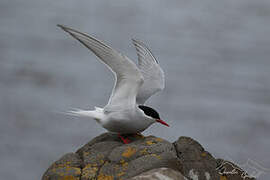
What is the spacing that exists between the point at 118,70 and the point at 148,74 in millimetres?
857

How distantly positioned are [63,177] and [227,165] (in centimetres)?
140

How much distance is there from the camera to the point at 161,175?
10.7ft

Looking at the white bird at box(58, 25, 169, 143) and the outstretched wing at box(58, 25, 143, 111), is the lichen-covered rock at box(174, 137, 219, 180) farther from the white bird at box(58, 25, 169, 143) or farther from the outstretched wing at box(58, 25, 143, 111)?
the outstretched wing at box(58, 25, 143, 111)

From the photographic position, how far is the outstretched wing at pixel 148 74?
4758mm

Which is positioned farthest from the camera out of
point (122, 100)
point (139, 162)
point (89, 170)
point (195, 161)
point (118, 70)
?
point (122, 100)

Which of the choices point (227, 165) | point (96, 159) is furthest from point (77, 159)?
point (227, 165)

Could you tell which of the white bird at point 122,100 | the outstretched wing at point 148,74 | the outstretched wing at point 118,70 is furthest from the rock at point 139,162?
the outstretched wing at point 148,74

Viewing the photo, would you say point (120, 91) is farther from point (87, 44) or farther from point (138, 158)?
point (138, 158)

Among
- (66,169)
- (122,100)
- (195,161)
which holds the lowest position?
(66,169)

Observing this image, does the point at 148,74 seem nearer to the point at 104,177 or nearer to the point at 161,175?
the point at 104,177

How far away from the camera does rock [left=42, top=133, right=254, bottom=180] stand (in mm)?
3438

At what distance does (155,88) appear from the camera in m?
4.80

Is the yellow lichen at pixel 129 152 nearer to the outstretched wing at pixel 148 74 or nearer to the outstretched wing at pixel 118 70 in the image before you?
the outstretched wing at pixel 118 70

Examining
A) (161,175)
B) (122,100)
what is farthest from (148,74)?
(161,175)
